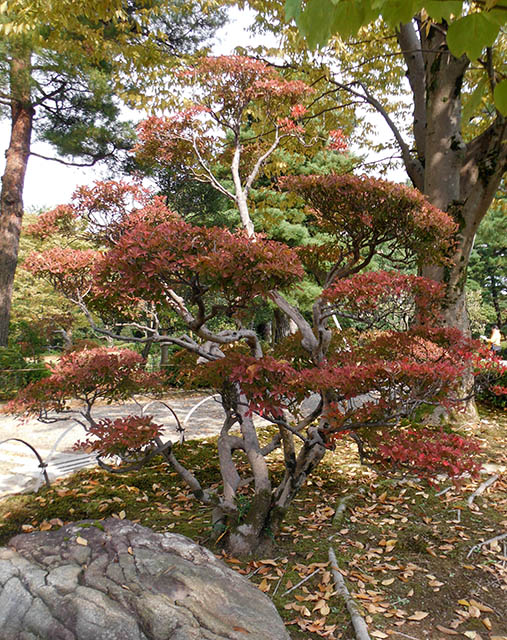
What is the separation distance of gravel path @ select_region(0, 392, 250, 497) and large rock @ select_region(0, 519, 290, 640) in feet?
4.55

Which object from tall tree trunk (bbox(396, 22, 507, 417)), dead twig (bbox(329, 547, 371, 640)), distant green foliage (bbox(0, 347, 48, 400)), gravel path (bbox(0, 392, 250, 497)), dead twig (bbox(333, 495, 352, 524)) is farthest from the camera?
distant green foliage (bbox(0, 347, 48, 400))

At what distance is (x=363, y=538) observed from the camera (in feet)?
9.58

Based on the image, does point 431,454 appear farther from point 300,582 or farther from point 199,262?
point 199,262

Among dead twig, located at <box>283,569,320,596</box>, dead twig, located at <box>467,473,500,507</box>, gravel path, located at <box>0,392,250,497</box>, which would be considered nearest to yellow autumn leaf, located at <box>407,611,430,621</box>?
dead twig, located at <box>283,569,320,596</box>

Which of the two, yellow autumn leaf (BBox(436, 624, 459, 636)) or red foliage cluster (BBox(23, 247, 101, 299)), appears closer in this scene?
yellow autumn leaf (BBox(436, 624, 459, 636))

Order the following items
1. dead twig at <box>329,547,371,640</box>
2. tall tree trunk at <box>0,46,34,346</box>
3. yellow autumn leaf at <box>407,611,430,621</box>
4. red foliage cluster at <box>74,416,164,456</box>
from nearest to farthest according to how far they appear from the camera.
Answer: dead twig at <box>329,547,371,640</box> < yellow autumn leaf at <box>407,611,430,621</box> < red foliage cluster at <box>74,416,164,456</box> < tall tree trunk at <box>0,46,34,346</box>

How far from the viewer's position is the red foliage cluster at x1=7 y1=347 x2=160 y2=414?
3.23 metres

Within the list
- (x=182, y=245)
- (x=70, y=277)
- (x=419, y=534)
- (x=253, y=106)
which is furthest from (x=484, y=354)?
(x=253, y=106)

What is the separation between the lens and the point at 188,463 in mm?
4566

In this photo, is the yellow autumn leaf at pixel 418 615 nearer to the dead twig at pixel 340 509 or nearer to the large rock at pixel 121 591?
the large rock at pixel 121 591

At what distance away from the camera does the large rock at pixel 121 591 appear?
1.58m

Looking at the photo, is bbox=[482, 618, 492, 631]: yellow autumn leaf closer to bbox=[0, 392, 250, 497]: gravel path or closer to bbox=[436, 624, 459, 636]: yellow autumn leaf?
bbox=[436, 624, 459, 636]: yellow autumn leaf

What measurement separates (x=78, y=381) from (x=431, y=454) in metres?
2.45

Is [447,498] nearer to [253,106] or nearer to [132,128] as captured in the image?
[253,106]
